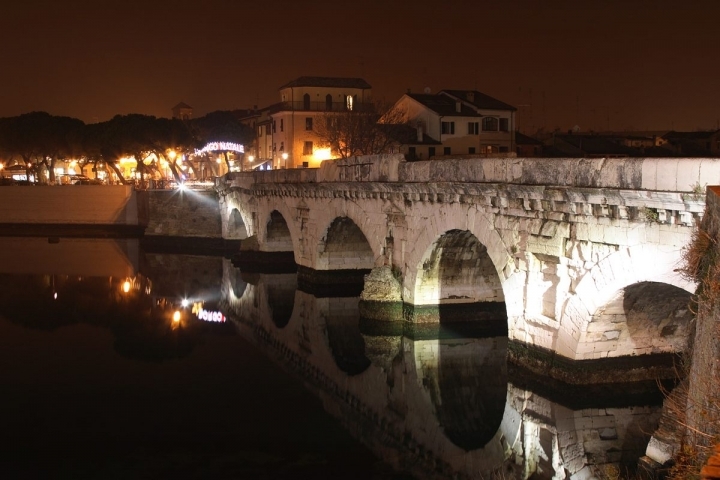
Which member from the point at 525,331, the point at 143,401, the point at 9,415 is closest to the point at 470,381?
the point at 525,331

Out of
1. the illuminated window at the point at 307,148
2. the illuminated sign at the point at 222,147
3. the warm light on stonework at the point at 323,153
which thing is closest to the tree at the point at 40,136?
the illuminated sign at the point at 222,147

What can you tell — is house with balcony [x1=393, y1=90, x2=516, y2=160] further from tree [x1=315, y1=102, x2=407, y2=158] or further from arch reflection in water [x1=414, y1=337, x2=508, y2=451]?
arch reflection in water [x1=414, y1=337, x2=508, y2=451]

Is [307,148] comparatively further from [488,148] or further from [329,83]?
[488,148]

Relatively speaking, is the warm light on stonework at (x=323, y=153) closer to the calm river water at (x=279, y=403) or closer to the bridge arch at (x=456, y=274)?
the calm river water at (x=279, y=403)

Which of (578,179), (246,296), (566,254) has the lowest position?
(246,296)

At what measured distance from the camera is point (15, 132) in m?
68.8

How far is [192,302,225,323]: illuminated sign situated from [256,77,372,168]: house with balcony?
3510 cm

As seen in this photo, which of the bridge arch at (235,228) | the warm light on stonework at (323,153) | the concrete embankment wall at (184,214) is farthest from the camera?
the warm light on stonework at (323,153)

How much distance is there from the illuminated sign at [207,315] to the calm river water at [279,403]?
0.24ft

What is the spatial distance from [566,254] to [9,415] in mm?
11804

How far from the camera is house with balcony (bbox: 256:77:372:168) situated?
69.1 m

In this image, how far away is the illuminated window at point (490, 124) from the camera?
5714 cm

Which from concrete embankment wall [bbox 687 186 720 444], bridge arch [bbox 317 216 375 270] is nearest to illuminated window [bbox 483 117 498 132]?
bridge arch [bbox 317 216 375 270]

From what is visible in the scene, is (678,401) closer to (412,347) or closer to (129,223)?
(412,347)
